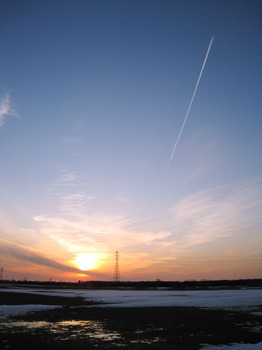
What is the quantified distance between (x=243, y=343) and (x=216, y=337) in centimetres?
172

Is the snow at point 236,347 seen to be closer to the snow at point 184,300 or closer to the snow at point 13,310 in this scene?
the snow at point 13,310

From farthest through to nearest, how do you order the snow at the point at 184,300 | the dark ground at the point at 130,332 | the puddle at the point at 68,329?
the snow at the point at 184,300, the puddle at the point at 68,329, the dark ground at the point at 130,332

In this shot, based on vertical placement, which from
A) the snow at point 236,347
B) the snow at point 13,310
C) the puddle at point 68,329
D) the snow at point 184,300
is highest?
the snow at point 13,310

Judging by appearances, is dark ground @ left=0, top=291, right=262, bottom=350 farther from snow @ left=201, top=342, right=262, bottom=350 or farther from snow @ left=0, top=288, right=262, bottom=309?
snow @ left=0, top=288, right=262, bottom=309

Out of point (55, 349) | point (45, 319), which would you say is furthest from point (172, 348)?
point (45, 319)

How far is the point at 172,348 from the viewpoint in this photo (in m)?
12.4

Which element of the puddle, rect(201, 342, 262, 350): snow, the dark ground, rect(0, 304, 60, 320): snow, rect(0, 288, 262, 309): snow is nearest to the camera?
rect(201, 342, 262, 350): snow

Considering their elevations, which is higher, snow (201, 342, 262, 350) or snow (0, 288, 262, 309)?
snow (201, 342, 262, 350)

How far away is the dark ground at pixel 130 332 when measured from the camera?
43.3 feet

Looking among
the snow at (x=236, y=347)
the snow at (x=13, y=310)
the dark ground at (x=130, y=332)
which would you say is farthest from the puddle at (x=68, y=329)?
the snow at (x=236, y=347)

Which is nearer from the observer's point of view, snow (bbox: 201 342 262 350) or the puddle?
snow (bbox: 201 342 262 350)

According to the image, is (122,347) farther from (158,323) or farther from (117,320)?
(117,320)

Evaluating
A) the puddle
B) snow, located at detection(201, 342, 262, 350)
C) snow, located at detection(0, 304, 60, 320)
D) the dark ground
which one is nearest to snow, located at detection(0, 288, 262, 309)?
snow, located at detection(0, 304, 60, 320)

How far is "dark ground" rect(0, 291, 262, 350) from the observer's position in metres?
13.2
